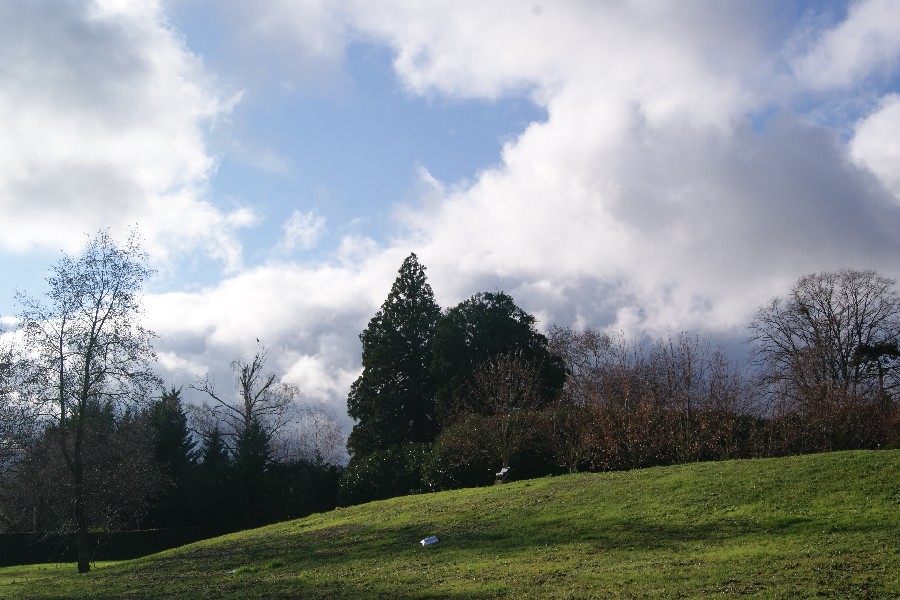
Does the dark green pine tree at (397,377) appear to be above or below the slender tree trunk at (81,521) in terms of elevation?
above

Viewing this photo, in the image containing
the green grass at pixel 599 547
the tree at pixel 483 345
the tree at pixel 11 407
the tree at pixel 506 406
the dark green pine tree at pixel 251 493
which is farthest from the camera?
the tree at pixel 483 345

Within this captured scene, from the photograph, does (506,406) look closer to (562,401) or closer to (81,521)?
(562,401)

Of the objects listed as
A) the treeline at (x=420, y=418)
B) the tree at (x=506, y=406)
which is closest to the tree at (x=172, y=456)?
the treeline at (x=420, y=418)

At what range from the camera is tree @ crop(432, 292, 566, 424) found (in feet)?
164

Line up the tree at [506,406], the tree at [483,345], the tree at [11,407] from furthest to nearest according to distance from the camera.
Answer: the tree at [483,345], the tree at [506,406], the tree at [11,407]

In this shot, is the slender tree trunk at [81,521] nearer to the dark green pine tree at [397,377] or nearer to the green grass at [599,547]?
the green grass at [599,547]

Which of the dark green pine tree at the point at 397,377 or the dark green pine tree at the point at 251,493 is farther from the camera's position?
the dark green pine tree at the point at 397,377

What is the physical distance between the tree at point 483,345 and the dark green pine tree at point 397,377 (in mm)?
2139

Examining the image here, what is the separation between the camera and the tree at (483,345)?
164 feet

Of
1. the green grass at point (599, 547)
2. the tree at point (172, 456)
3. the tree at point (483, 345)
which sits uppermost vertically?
the tree at point (483, 345)

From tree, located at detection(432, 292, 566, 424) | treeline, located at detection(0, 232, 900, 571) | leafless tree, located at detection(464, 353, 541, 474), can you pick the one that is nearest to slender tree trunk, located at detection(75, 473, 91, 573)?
treeline, located at detection(0, 232, 900, 571)

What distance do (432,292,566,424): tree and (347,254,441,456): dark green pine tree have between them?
2139 mm

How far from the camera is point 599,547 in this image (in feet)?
51.0

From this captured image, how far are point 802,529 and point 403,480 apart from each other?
1028 inches
